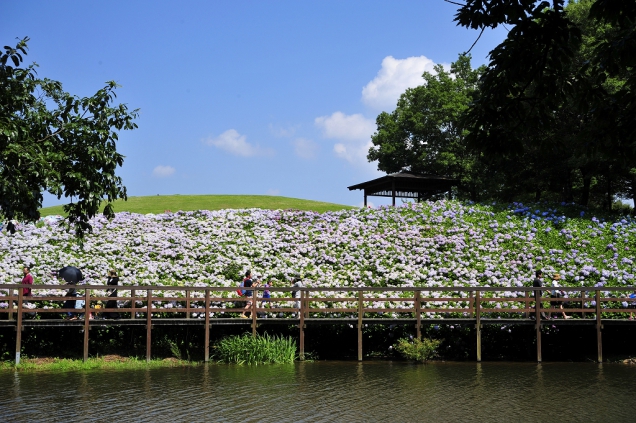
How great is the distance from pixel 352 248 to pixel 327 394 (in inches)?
657

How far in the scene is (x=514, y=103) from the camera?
10469 mm

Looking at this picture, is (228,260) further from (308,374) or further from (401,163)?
(401,163)

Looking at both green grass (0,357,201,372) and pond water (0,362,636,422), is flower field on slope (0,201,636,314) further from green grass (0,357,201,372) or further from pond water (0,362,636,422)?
pond water (0,362,636,422)

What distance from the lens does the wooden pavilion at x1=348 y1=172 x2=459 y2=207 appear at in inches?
1649

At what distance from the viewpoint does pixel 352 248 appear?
3241 cm

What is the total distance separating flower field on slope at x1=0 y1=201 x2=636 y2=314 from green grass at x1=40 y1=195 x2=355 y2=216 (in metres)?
13.6

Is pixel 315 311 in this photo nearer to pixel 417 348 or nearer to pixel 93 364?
pixel 417 348

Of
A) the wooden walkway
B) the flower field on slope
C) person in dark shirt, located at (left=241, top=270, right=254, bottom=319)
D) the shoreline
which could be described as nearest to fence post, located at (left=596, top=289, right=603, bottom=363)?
the wooden walkway

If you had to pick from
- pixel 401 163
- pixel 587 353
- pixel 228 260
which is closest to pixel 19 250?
pixel 228 260

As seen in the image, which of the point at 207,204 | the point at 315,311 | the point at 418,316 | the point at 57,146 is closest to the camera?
the point at 57,146

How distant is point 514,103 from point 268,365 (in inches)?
536

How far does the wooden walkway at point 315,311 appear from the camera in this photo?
2148cm

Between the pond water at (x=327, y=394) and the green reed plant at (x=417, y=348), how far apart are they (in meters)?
0.75

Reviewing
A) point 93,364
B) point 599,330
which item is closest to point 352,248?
point 599,330
